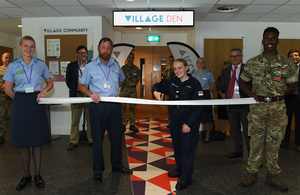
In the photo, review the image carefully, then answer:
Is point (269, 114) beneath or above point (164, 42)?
beneath

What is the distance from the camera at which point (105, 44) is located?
2.68 m

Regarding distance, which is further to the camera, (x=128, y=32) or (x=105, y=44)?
(x=128, y=32)

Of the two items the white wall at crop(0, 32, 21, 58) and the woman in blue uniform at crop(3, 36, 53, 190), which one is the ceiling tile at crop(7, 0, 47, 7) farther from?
the white wall at crop(0, 32, 21, 58)

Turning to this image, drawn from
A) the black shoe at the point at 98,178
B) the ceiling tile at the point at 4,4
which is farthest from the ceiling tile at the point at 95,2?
the black shoe at the point at 98,178

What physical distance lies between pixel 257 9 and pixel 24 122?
458 centimetres

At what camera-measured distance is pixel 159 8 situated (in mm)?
4496

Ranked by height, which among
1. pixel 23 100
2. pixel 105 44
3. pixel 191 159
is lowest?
pixel 191 159

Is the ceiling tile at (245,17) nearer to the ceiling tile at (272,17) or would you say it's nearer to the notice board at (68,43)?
the ceiling tile at (272,17)

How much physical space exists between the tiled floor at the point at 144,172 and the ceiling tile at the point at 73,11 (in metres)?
2.69

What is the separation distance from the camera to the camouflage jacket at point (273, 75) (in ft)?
7.88

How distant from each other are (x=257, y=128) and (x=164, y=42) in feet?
17.7

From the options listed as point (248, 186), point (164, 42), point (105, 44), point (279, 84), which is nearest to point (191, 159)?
point (248, 186)

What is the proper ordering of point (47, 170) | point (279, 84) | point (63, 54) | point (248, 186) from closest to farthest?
A: 1. point (279, 84)
2. point (248, 186)
3. point (47, 170)
4. point (63, 54)

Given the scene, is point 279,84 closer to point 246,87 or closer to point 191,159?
point 246,87
